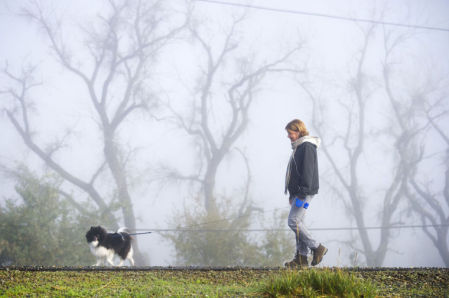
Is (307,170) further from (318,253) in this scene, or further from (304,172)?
(318,253)

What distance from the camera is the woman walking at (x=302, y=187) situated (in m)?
5.27

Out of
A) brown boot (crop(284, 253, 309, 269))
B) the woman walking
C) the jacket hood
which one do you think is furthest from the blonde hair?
→ brown boot (crop(284, 253, 309, 269))

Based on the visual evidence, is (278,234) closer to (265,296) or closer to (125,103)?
(265,296)

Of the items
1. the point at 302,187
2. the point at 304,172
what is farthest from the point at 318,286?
the point at 304,172

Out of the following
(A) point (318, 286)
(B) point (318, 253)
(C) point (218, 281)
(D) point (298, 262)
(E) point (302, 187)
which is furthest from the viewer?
(D) point (298, 262)

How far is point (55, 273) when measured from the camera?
529 cm

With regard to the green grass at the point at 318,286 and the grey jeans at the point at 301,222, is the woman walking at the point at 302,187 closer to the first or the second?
the grey jeans at the point at 301,222

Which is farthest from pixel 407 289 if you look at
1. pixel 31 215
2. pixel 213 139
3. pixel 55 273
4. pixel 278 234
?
pixel 213 139

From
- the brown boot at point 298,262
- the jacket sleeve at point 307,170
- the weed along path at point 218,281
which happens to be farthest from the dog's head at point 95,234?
the jacket sleeve at point 307,170

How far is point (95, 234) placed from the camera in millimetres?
6980

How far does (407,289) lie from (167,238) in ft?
29.2

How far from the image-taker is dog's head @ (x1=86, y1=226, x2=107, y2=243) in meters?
6.93

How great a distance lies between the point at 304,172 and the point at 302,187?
0.67 ft

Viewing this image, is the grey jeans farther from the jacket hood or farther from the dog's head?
the dog's head
